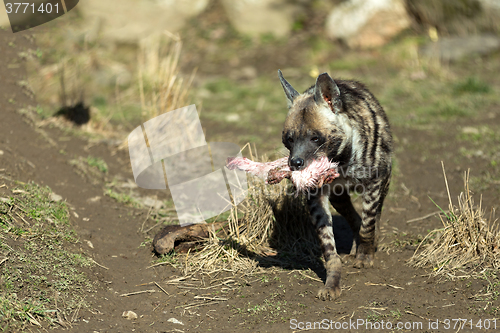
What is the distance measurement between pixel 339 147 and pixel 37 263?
8.31 ft

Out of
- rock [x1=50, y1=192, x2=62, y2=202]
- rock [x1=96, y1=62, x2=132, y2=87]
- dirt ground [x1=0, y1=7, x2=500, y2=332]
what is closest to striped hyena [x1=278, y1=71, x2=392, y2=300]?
dirt ground [x1=0, y1=7, x2=500, y2=332]

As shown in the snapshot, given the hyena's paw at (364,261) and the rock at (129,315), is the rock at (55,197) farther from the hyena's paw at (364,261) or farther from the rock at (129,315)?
the hyena's paw at (364,261)

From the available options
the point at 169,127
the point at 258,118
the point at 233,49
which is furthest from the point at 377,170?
the point at 233,49

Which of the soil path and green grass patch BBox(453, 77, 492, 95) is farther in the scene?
green grass patch BBox(453, 77, 492, 95)

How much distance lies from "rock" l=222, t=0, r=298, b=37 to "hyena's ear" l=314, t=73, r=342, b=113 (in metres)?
9.83

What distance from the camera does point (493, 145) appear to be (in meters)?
7.17

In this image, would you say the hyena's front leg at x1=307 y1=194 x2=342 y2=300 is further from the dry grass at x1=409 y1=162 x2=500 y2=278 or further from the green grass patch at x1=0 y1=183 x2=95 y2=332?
the green grass patch at x1=0 y1=183 x2=95 y2=332

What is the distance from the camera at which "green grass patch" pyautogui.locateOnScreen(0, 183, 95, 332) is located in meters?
3.45

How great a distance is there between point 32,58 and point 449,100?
22.2 feet

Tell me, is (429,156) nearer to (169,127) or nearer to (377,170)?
(377,170)

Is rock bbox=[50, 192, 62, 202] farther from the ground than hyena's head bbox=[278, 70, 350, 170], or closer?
closer

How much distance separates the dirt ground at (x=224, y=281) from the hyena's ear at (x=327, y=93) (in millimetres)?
1504

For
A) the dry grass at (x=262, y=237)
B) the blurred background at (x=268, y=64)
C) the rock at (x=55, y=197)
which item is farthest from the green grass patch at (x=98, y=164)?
the dry grass at (x=262, y=237)

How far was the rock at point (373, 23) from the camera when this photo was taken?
39.4 feet
